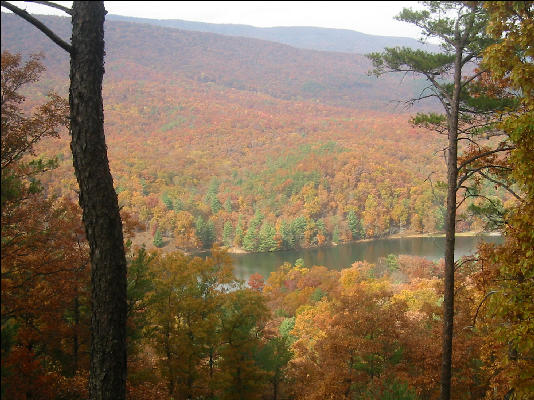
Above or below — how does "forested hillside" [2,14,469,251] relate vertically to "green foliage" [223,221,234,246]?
above

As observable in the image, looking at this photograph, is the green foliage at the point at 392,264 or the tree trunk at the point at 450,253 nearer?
the tree trunk at the point at 450,253

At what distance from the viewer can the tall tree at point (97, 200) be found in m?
2.95

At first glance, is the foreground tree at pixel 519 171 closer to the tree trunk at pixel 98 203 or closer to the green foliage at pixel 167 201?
the tree trunk at pixel 98 203

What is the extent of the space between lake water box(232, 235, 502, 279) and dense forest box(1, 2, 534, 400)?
337 cm

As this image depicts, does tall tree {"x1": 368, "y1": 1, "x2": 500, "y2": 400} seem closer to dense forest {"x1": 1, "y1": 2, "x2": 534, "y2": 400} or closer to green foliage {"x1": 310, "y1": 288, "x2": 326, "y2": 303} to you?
dense forest {"x1": 1, "y1": 2, "x2": 534, "y2": 400}

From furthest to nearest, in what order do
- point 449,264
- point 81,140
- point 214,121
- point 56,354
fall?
point 214,121 → point 56,354 → point 449,264 → point 81,140

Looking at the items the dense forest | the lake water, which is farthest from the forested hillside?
the lake water

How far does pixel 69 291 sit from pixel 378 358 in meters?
7.33

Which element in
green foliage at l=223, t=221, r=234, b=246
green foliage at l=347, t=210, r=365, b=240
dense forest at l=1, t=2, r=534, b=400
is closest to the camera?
dense forest at l=1, t=2, r=534, b=400

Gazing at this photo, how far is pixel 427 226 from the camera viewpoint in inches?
2581

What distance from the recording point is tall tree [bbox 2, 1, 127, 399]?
2.95 m

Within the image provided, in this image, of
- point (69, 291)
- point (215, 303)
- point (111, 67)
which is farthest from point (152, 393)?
point (111, 67)

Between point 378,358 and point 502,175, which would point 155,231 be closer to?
point 378,358

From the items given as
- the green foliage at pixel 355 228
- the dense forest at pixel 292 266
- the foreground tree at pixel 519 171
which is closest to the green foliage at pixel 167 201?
the dense forest at pixel 292 266
